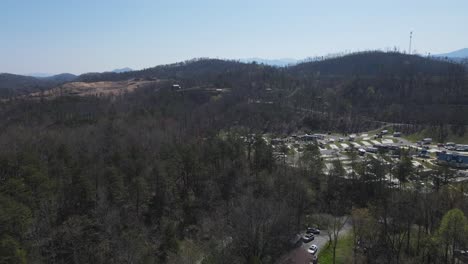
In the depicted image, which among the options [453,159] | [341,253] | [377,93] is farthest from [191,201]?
[377,93]

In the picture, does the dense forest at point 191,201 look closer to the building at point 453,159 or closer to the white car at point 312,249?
the white car at point 312,249

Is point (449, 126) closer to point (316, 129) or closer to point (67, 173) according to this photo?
point (316, 129)

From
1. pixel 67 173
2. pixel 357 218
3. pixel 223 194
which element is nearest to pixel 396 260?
pixel 357 218

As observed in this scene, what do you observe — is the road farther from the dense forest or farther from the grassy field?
the dense forest

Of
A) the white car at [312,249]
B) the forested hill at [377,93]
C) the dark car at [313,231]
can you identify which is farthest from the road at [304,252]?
the forested hill at [377,93]

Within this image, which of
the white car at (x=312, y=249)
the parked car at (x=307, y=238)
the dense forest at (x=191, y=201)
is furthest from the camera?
the parked car at (x=307, y=238)

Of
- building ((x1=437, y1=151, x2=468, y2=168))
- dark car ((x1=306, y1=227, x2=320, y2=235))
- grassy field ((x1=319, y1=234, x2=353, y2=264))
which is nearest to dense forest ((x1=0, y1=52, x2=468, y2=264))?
grassy field ((x1=319, y1=234, x2=353, y2=264))
